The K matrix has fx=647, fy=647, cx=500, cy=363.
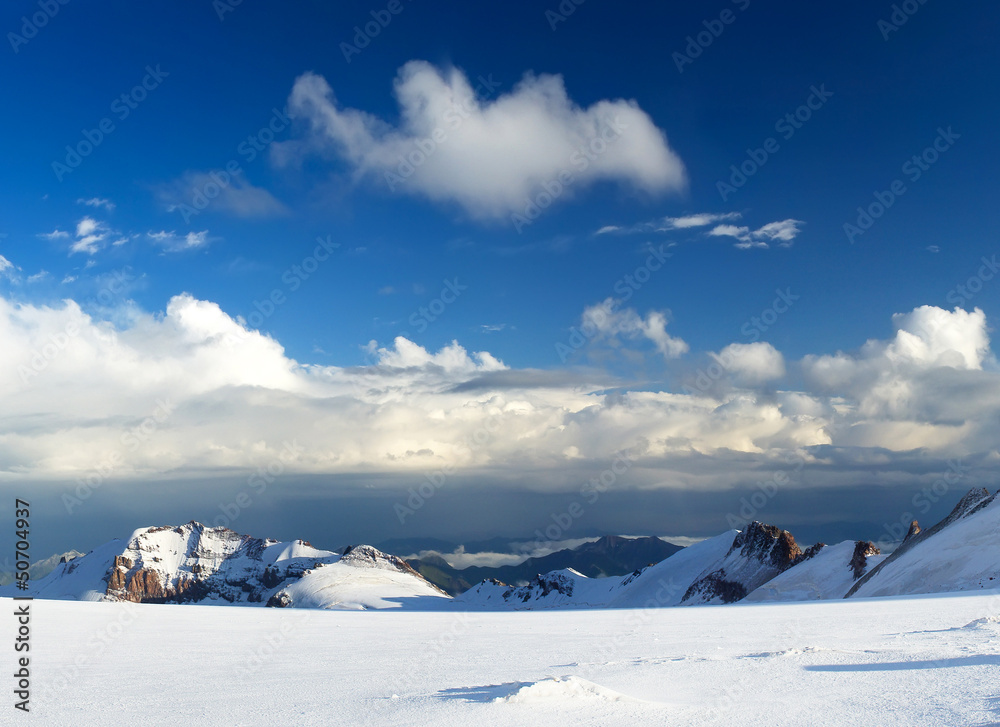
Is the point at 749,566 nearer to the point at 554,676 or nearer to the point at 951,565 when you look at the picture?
the point at 951,565

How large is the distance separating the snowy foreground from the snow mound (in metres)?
0.04

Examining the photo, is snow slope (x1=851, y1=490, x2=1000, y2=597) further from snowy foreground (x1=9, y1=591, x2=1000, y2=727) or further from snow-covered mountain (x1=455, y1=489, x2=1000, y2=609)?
snowy foreground (x1=9, y1=591, x2=1000, y2=727)

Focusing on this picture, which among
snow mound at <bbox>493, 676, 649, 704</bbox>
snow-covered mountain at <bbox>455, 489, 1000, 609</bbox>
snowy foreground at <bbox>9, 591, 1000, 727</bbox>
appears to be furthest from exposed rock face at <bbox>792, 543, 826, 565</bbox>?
snow mound at <bbox>493, 676, 649, 704</bbox>

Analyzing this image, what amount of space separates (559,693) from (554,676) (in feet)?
6.25

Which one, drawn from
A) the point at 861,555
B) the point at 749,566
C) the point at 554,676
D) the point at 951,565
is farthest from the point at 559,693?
the point at 749,566

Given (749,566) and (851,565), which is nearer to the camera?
(851,565)

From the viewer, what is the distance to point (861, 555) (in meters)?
107

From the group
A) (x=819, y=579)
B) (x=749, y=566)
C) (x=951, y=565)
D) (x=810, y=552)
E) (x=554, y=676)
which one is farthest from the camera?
(x=749, y=566)

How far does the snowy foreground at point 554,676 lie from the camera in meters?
11.3

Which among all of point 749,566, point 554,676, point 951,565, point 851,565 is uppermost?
point 554,676

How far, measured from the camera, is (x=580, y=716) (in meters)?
11.1

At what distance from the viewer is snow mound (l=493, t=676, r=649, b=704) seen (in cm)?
1193

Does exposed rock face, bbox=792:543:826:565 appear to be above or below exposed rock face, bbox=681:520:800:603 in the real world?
above

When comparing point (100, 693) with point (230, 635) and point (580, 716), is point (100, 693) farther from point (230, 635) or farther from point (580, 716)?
point (230, 635)
